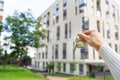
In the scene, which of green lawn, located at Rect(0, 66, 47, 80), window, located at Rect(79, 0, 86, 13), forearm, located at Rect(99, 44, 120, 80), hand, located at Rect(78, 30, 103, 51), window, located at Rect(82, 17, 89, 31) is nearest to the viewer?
forearm, located at Rect(99, 44, 120, 80)

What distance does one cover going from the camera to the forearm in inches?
30.2

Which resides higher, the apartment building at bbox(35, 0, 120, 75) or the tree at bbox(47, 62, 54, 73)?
the apartment building at bbox(35, 0, 120, 75)

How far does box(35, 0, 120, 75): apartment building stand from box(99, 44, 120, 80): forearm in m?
25.9

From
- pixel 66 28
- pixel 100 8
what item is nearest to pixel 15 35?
pixel 66 28

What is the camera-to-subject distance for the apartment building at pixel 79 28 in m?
31.0

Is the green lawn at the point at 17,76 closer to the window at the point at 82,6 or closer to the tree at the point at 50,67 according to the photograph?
the tree at the point at 50,67

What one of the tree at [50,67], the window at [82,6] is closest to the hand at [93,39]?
the window at [82,6]

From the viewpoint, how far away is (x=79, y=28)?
31.5 m

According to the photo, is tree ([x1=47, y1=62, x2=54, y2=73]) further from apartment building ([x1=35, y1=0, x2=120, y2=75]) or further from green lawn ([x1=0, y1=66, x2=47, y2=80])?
green lawn ([x1=0, y1=66, x2=47, y2=80])

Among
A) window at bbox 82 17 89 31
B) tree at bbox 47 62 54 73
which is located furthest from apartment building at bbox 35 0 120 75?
tree at bbox 47 62 54 73

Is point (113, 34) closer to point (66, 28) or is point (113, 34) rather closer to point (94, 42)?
point (66, 28)

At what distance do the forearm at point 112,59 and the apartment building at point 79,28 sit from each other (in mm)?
25926

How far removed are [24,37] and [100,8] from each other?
13145 millimetres

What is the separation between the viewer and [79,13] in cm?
3209
